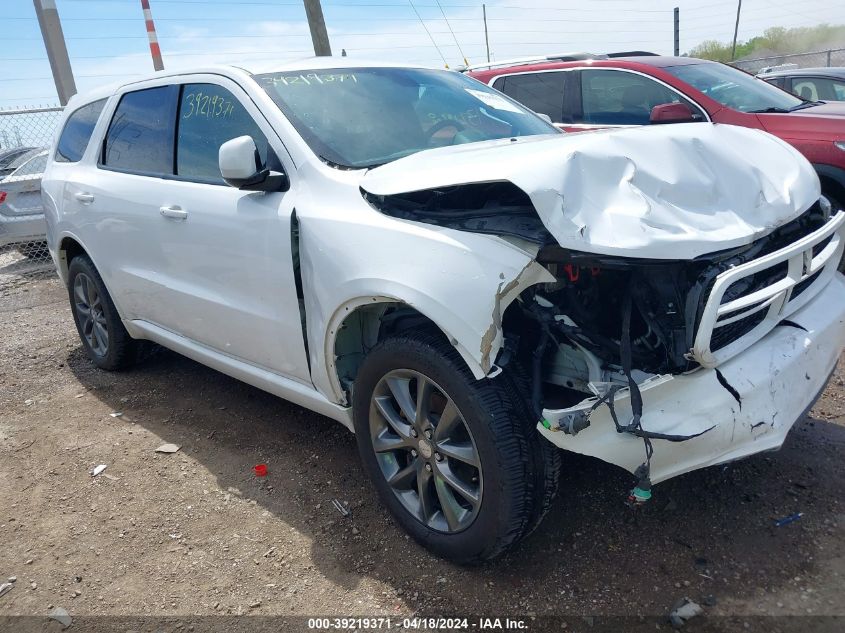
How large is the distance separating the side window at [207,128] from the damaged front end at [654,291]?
1.02 m

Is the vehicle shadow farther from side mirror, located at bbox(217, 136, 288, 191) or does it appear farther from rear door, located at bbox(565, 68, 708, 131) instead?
rear door, located at bbox(565, 68, 708, 131)

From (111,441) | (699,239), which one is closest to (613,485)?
(699,239)

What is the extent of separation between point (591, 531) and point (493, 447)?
0.78m

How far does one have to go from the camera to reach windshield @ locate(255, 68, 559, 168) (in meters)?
3.08

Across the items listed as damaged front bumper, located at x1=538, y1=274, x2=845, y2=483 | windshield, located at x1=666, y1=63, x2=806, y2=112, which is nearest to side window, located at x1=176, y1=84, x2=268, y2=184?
damaged front bumper, located at x1=538, y1=274, x2=845, y2=483

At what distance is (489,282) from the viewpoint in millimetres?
2221

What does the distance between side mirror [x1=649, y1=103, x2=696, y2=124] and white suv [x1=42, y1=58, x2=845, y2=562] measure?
2.62m

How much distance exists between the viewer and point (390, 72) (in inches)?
144

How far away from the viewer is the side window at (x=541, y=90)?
683cm

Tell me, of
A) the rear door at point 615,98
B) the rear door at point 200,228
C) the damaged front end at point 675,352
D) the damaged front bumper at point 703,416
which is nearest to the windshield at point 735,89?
the rear door at point 615,98

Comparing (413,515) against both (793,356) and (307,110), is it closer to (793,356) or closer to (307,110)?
(793,356)

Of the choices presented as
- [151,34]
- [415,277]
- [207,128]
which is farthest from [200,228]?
[151,34]

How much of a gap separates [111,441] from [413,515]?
211 cm

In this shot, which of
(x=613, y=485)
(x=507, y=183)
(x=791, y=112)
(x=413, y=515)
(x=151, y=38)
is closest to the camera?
(x=507, y=183)
